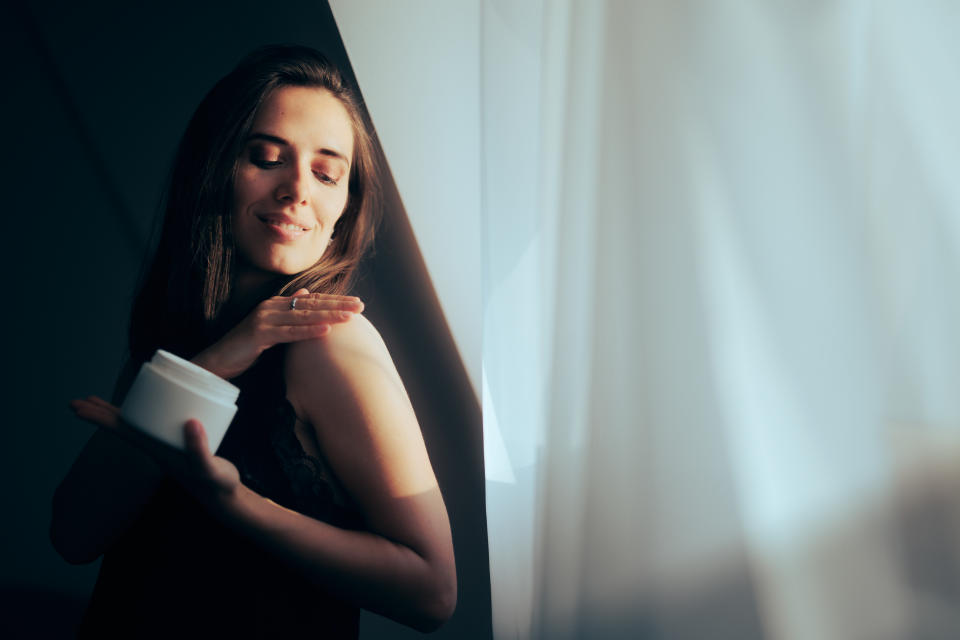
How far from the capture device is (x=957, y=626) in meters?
0.37

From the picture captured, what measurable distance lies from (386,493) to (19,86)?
2.33 feet

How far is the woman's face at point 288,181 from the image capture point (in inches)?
24.1

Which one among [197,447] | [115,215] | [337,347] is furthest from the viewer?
[115,215]

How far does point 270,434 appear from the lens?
21.1 inches

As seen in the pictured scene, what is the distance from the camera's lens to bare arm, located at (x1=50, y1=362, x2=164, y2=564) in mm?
577

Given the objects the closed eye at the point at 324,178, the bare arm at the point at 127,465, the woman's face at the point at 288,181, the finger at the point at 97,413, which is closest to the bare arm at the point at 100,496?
the bare arm at the point at 127,465

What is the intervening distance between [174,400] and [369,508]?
0.19 metres

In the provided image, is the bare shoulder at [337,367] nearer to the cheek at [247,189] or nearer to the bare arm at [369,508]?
the bare arm at [369,508]

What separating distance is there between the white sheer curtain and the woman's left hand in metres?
0.29

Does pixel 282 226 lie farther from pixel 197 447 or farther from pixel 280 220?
pixel 197 447

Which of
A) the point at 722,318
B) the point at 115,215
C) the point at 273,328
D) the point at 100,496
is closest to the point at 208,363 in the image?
the point at 273,328

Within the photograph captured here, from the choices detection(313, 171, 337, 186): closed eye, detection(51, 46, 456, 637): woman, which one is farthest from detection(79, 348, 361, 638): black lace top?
detection(313, 171, 337, 186): closed eye

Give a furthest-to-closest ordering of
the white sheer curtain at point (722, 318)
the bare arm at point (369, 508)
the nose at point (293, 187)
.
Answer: the nose at point (293, 187)
the bare arm at point (369, 508)
the white sheer curtain at point (722, 318)

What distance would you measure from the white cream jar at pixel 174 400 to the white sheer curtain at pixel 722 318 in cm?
29
